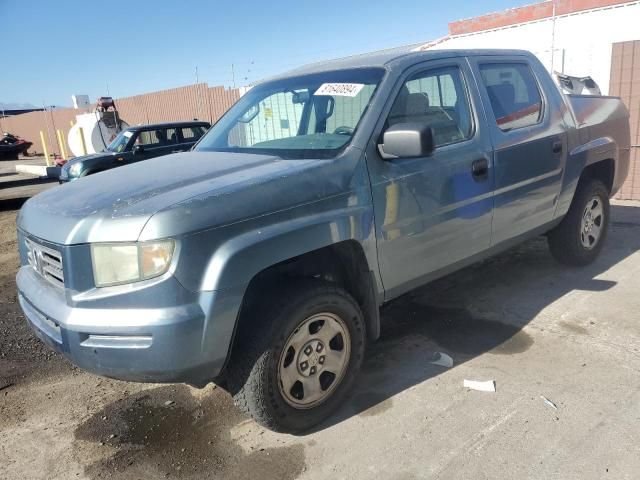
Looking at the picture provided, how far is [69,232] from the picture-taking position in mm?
2365

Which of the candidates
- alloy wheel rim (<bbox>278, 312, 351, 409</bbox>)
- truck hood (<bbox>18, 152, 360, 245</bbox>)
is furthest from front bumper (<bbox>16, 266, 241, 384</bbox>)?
alloy wheel rim (<bbox>278, 312, 351, 409</bbox>)

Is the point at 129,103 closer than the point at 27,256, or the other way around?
the point at 27,256

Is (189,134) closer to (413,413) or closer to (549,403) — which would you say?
(413,413)

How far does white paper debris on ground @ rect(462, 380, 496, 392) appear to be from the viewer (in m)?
3.11

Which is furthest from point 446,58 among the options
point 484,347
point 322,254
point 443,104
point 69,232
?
point 69,232

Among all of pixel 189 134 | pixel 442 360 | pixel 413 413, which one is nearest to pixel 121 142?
pixel 189 134

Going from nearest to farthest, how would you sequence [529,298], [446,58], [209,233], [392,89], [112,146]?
1. [209,233]
2. [392,89]
3. [446,58]
4. [529,298]
5. [112,146]

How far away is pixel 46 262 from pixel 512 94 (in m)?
3.38

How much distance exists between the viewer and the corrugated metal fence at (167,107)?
1684 centimetres

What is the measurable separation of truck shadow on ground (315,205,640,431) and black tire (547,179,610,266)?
5.4 inches

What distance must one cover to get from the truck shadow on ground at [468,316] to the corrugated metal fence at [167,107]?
10.3 metres

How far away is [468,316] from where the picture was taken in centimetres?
417

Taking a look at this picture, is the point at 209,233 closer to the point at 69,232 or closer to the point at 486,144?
the point at 69,232

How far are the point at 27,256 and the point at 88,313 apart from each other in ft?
3.04
